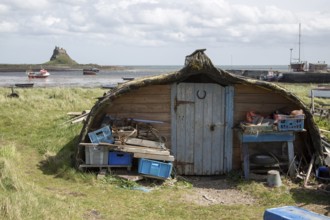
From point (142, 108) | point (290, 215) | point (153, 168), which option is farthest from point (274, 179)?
point (290, 215)

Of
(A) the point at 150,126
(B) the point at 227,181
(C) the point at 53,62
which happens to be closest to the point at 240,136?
(B) the point at 227,181

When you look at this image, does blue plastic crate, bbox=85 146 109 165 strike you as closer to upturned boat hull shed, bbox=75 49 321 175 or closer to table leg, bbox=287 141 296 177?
upturned boat hull shed, bbox=75 49 321 175

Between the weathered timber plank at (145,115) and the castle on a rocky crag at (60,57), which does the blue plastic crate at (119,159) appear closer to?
the weathered timber plank at (145,115)

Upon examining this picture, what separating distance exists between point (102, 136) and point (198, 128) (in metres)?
2.53

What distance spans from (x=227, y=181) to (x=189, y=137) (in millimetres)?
1507

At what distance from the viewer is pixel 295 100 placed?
10859 millimetres

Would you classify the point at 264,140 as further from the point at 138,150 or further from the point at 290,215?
the point at 290,215

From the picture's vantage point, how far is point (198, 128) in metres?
11.4

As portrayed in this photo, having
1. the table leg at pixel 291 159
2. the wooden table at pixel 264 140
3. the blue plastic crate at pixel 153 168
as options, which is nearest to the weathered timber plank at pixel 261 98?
the wooden table at pixel 264 140

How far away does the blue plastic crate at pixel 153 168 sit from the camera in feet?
34.0

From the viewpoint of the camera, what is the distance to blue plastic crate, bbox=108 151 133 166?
10648 millimetres

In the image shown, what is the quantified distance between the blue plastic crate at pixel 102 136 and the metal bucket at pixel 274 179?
12.7 feet

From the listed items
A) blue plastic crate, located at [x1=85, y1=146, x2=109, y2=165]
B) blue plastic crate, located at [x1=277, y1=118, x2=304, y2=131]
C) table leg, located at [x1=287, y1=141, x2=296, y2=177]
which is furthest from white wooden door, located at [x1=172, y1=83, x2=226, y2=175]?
blue plastic crate, located at [x1=85, y1=146, x2=109, y2=165]

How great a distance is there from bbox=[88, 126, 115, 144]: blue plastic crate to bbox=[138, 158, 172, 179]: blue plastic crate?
0.98m
